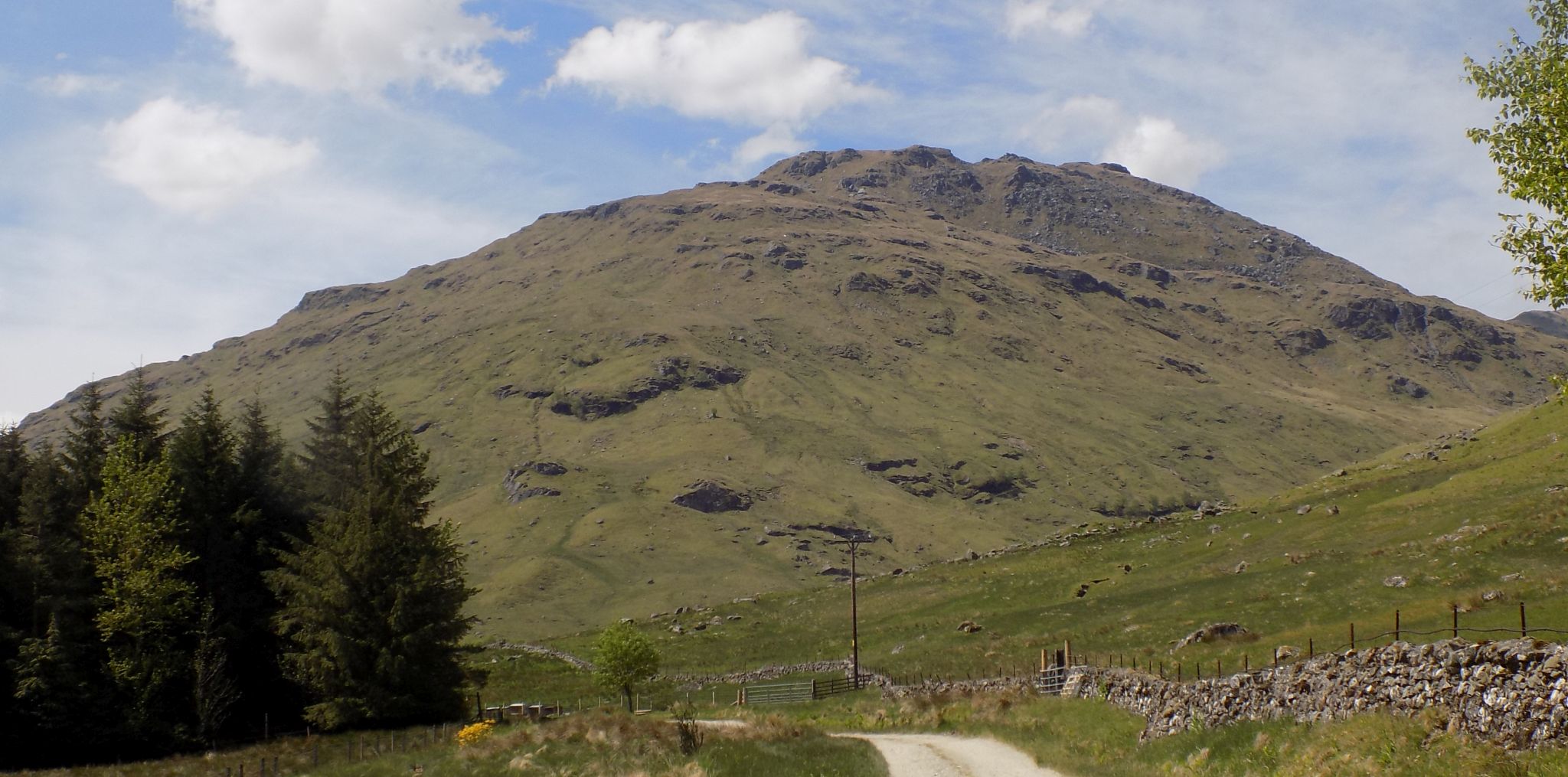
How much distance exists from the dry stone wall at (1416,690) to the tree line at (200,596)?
127 feet

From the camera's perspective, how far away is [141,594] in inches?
→ 2030

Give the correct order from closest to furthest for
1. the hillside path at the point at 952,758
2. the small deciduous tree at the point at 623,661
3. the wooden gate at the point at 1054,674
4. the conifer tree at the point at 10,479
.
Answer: the hillside path at the point at 952,758, the wooden gate at the point at 1054,674, the conifer tree at the point at 10,479, the small deciduous tree at the point at 623,661

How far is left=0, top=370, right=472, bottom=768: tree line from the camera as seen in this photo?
5038 cm

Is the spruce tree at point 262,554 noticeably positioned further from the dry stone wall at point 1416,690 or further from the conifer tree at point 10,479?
the dry stone wall at point 1416,690

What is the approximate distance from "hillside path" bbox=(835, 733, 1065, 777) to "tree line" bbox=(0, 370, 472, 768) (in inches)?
1000

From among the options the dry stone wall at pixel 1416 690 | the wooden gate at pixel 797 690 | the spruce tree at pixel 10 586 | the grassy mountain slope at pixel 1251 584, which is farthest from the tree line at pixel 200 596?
the dry stone wall at pixel 1416 690

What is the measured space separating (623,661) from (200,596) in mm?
27210

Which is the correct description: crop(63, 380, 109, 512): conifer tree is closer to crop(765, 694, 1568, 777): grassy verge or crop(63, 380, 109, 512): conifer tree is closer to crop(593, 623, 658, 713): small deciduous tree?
crop(593, 623, 658, 713): small deciduous tree

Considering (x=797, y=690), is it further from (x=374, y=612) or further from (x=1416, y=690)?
(x=1416, y=690)

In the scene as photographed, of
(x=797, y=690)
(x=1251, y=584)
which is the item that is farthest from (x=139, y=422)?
(x=1251, y=584)

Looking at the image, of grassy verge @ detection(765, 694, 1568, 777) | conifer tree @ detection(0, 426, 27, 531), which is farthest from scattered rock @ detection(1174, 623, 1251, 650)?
conifer tree @ detection(0, 426, 27, 531)

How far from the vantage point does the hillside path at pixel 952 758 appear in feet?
101

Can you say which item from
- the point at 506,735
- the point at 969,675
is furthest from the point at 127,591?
the point at 969,675

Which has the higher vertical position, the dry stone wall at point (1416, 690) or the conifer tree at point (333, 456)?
the conifer tree at point (333, 456)
